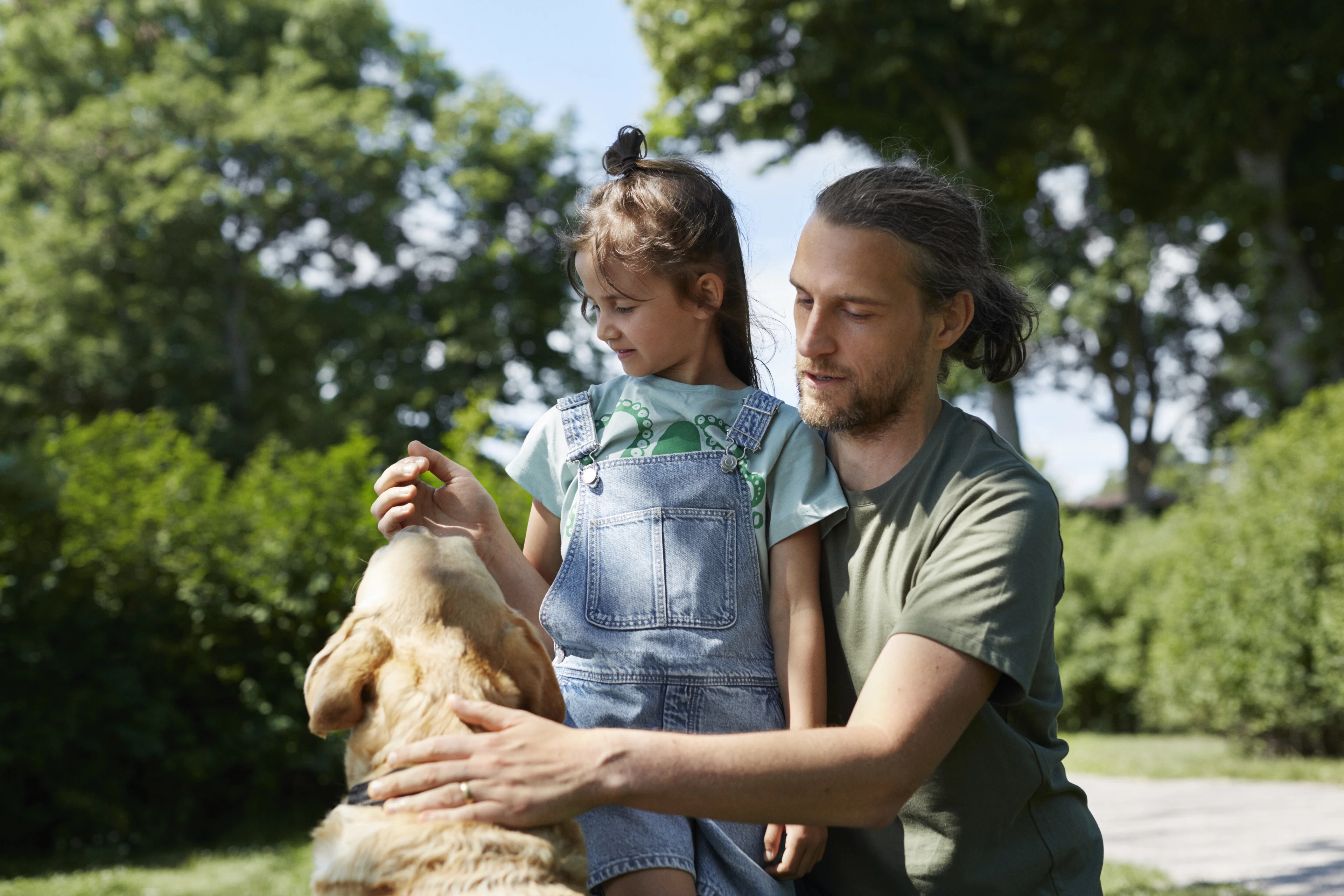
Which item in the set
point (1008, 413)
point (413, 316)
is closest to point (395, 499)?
point (1008, 413)

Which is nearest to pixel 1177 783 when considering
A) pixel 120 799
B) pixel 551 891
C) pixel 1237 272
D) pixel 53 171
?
pixel 120 799

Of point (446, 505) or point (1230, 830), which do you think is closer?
point (446, 505)

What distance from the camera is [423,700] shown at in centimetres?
207

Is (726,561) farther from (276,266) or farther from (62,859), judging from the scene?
(276,266)

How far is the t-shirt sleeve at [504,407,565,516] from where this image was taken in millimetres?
2973

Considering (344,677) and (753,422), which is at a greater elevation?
(753,422)

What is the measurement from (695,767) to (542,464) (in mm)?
1328

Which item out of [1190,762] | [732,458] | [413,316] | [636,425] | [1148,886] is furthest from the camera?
[413,316]

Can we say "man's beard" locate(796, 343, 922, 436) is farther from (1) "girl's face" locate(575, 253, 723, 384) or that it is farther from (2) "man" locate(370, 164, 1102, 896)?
(1) "girl's face" locate(575, 253, 723, 384)

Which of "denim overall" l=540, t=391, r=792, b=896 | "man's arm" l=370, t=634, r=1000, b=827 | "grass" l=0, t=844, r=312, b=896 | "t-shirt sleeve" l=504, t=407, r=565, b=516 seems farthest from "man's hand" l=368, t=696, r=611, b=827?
"grass" l=0, t=844, r=312, b=896

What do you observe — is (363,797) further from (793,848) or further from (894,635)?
(894,635)

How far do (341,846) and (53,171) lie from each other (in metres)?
28.7

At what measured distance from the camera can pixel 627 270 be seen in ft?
9.68

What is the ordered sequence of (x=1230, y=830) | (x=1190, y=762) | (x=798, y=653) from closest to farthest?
(x=798, y=653) < (x=1230, y=830) < (x=1190, y=762)
